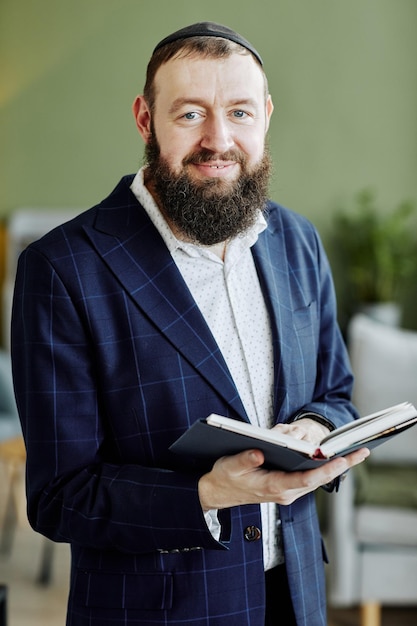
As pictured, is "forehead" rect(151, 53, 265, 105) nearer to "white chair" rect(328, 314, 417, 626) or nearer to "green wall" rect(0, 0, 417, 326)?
"white chair" rect(328, 314, 417, 626)

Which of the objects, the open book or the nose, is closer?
the open book

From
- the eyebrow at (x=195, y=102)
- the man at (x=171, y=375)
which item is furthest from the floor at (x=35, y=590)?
the eyebrow at (x=195, y=102)

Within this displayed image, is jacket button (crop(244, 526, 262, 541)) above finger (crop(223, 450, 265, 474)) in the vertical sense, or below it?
below

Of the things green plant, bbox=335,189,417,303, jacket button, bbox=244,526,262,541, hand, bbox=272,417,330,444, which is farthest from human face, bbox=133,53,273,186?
green plant, bbox=335,189,417,303

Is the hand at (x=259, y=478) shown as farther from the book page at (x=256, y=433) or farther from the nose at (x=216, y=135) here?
the nose at (x=216, y=135)

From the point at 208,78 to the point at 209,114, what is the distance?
5 centimetres

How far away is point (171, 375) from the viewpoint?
1402mm

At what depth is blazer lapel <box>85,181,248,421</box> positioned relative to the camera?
55.6 inches

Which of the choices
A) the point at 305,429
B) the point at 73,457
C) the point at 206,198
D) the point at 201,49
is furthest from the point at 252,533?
the point at 201,49

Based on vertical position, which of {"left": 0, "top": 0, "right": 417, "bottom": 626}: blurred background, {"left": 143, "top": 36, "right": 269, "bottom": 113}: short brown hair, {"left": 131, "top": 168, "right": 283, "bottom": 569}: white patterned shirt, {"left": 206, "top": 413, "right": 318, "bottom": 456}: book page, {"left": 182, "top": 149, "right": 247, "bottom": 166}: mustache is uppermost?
{"left": 0, "top": 0, "right": 417, "bottom": 626}: blurred background

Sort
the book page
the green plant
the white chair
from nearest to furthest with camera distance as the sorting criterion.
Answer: the book page, the white chair, the green plant

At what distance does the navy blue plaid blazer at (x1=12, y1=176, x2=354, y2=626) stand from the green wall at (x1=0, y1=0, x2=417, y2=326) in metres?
4.32

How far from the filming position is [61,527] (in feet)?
4.47

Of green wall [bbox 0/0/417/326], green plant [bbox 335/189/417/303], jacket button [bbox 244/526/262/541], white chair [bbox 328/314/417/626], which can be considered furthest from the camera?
green wall [bbox 0/0/417/326]
